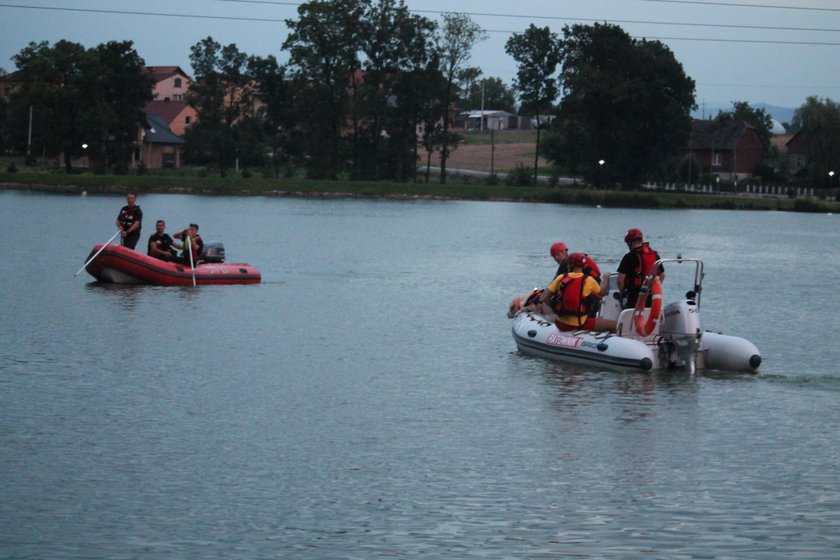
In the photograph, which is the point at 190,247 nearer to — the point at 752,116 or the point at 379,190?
the point at 379,190

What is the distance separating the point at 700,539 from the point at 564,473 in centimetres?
272

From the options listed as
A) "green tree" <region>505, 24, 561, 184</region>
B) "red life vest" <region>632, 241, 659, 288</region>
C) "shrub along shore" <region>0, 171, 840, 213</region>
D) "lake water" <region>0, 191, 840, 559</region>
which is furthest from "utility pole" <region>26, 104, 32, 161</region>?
"red life vest" <region>632, 241, 659, 288</region>

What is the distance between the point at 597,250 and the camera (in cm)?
5516

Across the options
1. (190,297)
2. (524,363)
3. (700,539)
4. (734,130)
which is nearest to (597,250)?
(190,297)

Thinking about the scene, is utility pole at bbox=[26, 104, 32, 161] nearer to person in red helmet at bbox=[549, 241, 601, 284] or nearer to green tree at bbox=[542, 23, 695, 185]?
green tree at bbox=[542, 23, 695, 185]

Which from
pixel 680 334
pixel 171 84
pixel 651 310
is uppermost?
pixel 171 84

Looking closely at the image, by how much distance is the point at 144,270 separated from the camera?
3206cm

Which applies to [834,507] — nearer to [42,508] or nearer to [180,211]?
[42,508]

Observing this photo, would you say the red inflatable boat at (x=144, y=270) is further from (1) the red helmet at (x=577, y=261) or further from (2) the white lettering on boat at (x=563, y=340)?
(1) the red helmet at (x=577, y=261)

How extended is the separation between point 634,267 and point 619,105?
287 ft

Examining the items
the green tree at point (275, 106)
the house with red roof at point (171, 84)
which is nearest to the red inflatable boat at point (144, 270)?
the green tree at point (275, 106)

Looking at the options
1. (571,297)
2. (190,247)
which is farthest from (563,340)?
(190,247)

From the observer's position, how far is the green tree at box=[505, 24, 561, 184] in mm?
111188

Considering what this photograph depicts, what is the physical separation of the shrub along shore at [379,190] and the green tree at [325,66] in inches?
181
